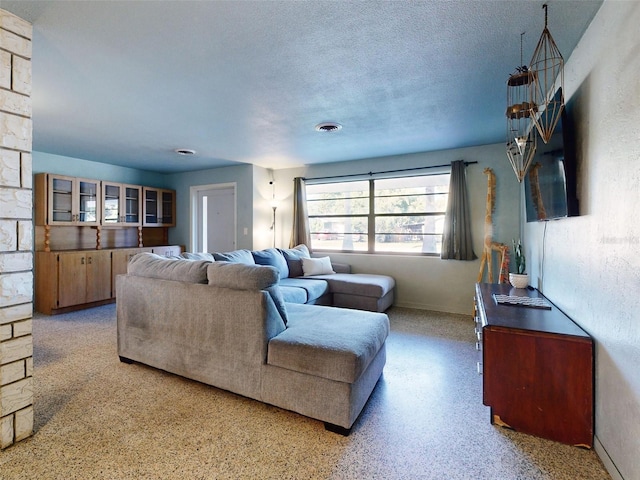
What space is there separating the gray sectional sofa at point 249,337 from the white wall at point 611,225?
3.69ft

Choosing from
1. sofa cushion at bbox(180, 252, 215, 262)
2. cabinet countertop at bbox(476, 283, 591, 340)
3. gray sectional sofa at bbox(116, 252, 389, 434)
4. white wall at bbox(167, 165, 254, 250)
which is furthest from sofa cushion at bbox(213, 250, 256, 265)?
cabinet countertop at bbox(476, 283, 591, 340)

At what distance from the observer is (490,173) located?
3.84 m

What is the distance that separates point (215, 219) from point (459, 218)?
4093 mm

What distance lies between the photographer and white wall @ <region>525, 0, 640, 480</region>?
1.20 m

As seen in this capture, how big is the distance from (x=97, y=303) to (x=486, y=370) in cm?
512

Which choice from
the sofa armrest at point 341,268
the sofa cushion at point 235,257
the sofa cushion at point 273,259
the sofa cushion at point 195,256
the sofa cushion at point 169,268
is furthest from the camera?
the sofa armrest at point 341,268

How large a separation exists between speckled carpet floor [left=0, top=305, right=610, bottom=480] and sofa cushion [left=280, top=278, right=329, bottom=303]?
53.9 inches

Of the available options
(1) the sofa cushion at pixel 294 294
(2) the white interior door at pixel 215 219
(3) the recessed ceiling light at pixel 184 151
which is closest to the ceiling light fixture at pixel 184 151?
(3) the recessed ceiling light at pixel 184 151

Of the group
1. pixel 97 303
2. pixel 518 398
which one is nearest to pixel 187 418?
pixel 518 398

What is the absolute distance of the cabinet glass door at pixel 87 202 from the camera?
445 cm

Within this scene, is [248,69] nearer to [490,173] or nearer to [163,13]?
[163,13]

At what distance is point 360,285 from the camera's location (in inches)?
152

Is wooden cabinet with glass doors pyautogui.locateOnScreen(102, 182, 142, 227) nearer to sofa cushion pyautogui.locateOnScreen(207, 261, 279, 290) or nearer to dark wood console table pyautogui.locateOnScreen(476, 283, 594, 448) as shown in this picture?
sofa cushion pyautogui.locateOnScreen(207, 261, 279, 290)

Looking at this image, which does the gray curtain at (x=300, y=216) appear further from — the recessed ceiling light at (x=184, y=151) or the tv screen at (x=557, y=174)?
the tv screen at (x=557, y=174)
